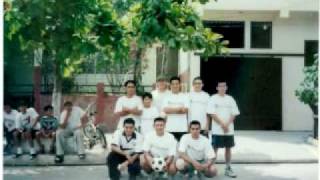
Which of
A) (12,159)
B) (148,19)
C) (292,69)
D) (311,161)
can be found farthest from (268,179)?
(292,69)

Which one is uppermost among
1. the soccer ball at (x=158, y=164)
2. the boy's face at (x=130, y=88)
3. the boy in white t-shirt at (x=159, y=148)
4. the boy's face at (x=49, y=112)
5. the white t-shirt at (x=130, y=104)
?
the boy's face at (x=130, y=88)

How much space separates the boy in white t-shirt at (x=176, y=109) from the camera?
6.05 metres

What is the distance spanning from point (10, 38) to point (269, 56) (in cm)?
609

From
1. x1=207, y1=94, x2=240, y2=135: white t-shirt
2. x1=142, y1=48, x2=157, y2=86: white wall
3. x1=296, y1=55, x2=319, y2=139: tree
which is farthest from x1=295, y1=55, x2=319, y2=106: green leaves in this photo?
x1=142, y1=48, x2=157, y2=86: white wall

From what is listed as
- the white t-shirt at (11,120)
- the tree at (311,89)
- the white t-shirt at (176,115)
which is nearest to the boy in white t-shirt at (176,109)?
the white t-shirt at (176,115)

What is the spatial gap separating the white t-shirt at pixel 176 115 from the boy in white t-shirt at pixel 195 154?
0.32m

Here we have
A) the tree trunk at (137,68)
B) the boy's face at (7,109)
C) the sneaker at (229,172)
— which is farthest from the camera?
the tree trunk at (137,68)

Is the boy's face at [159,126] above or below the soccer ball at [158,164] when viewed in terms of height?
above

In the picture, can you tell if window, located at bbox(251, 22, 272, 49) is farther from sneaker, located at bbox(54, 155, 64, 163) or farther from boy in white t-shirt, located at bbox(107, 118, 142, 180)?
boy in white t-shirt, located at bbox(107, 118, 142, 180)

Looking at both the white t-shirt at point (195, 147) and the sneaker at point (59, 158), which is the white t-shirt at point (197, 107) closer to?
the white t-shirt at point (195, 147)

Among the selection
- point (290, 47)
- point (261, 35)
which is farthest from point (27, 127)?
point (290, 47)

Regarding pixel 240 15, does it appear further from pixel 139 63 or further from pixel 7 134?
pixel 7 134

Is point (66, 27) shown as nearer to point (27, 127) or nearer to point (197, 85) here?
point (197, 85)

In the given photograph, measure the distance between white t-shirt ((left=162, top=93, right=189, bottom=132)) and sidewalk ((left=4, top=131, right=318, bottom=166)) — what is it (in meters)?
1.31
